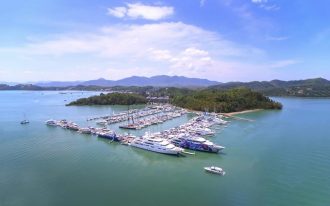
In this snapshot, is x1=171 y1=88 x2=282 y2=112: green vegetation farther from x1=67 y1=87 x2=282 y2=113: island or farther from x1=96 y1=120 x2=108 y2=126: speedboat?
x1=96 y1=120 x2=108 y2=126: speedboat

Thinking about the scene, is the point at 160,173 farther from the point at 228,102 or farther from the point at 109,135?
the point at 228,102

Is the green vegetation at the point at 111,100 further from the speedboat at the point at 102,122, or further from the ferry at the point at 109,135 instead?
the ferry at the point at 109,135

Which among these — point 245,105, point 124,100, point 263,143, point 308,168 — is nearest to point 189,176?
point 308,168

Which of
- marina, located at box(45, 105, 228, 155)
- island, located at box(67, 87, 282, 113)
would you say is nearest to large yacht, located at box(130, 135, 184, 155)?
marina, located at box(45, 105, 228, 155)

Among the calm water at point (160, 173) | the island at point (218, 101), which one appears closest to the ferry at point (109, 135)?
the calm water at point (160, 173)

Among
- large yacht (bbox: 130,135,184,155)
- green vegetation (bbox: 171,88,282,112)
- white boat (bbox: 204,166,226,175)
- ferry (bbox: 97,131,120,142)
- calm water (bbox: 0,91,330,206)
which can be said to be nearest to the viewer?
calm water (bbox: 0,91,330,206)
